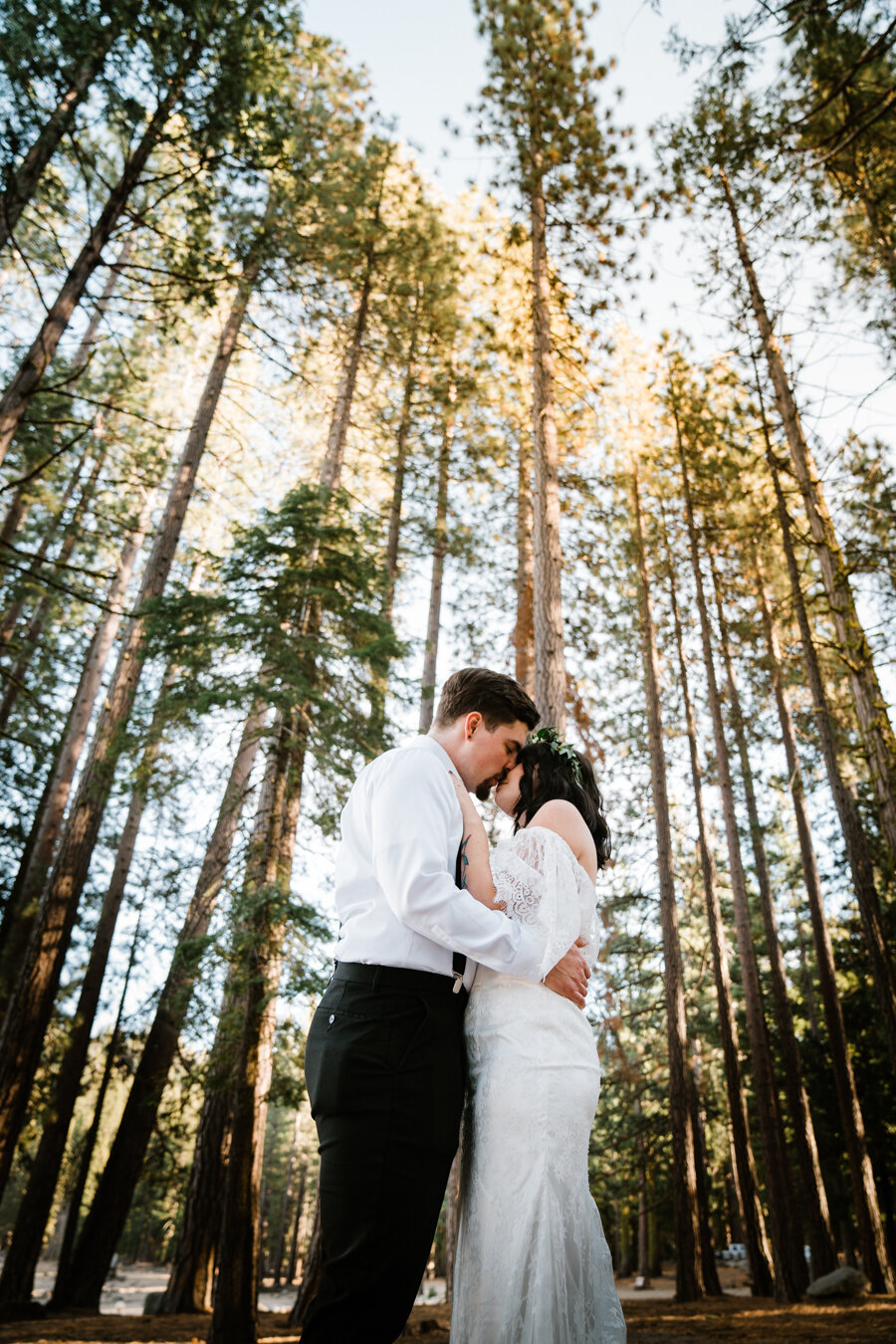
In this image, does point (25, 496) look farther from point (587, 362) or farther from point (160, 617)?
point (587, 362)

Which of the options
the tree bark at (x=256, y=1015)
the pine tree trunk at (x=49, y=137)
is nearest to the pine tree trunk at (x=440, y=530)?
the tree bark at (x=256, y=1015)

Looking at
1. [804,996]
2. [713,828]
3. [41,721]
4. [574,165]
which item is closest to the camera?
[574,165]

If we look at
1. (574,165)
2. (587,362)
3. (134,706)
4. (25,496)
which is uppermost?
(574,165)

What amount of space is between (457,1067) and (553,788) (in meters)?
1.13

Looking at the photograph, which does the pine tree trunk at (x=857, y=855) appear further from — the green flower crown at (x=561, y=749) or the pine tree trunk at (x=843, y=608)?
the green flower crown at (x=561, y=749)

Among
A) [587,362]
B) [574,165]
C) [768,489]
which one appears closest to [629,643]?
[768,489]

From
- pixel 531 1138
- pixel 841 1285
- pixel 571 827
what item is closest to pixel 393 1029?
pixel 531 1138

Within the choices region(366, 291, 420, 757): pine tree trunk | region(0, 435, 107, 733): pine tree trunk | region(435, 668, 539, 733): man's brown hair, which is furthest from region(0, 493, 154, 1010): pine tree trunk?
region(435, 668, 539, 733): man's brown hair

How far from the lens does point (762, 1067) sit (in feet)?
39.2

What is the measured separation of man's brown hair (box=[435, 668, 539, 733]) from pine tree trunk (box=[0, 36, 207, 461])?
431 centimetres

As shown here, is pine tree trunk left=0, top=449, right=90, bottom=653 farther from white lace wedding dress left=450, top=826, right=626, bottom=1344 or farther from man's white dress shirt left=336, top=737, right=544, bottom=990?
white lace wedding dress left=450, top=826, right=626, bottom=1344

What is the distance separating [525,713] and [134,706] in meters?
6.76

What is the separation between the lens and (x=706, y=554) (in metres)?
15.7

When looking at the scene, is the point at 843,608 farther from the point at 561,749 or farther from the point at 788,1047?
the point at 788,1047
